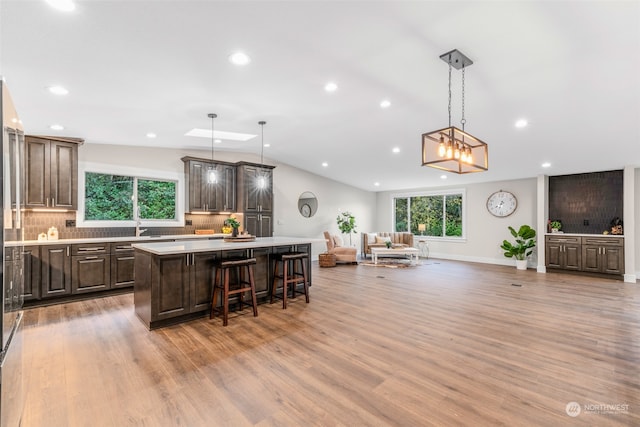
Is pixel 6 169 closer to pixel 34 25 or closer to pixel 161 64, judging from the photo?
pixel 34 25

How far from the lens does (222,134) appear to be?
542 centimetres

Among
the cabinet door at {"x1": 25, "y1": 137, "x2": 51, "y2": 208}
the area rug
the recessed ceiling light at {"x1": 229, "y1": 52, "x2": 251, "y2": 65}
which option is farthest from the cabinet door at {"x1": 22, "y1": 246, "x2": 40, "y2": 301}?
the area rug

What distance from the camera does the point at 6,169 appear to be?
1.36 m

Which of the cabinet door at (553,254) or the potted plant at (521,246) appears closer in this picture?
the cabinet door at (553,254)

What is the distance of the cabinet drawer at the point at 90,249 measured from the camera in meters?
4.40

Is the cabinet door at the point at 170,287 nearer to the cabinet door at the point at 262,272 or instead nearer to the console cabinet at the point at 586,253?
the cabinet door at the point at 262,272

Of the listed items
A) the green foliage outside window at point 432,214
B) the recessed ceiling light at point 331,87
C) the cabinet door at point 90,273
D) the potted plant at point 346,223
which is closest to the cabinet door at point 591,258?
the green foliage outside window at point 432,214

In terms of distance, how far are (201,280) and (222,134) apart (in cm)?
288

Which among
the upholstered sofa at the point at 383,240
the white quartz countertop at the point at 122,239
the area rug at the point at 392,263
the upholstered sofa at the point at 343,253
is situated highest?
the white quartz countertop at the point at 122,239

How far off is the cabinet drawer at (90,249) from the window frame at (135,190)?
2.33 ft

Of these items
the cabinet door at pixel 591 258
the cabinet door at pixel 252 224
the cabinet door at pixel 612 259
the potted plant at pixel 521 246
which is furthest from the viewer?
the potted plant at pixel 521 246

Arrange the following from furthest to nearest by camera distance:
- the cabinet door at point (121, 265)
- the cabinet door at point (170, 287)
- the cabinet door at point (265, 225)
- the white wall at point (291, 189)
→ 1. the cabinet door at point (265, 225)
2. the white wall at point (291, 189)
3. the cabinet door at point (121, 265)
4. the cabinet door at point (170, 287)
